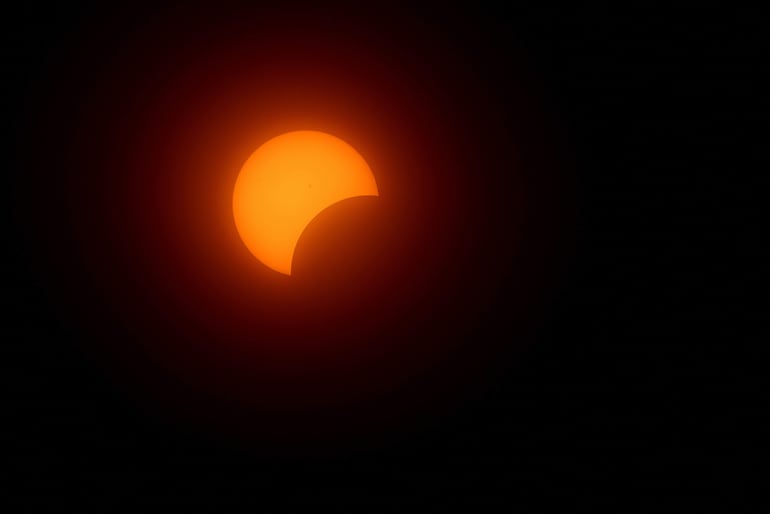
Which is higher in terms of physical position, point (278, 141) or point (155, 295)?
point (278, 141)

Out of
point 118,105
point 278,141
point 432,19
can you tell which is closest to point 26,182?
point 118,105

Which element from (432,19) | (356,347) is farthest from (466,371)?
(432,19)

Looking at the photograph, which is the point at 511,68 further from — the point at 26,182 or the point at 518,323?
the point at 26,182

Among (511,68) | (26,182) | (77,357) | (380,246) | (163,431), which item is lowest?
(163,431)

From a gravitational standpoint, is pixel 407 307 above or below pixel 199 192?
below

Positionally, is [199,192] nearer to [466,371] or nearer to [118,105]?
[118,105]

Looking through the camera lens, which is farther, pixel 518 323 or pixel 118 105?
pixel 518 323
